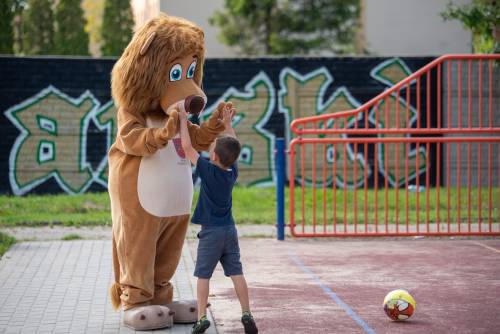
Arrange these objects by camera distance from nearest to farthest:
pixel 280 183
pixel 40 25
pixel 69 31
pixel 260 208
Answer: pixel 280 183
pixel 260 208
pixel 69 31
pixel 40 25

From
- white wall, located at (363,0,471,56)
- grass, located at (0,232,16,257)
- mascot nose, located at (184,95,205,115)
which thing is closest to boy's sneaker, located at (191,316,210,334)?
mascot nose, located at (184,95,205,115)

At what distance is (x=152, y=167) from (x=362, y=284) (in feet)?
8.45

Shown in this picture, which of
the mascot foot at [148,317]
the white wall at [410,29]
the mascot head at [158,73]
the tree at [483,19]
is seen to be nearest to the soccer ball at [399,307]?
the mascot foot at [148,317]

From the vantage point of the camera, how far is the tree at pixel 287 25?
33.3m

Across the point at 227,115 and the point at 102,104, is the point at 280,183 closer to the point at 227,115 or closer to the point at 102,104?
the point at 227,115

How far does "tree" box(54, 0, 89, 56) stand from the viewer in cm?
2180

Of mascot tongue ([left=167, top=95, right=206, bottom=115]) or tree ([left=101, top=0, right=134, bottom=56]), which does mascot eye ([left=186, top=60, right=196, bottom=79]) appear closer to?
mascot tongue ([left=167, top=95, right=206, bottom=115])


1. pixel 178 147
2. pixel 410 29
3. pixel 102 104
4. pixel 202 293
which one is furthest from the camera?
pixel 410 29

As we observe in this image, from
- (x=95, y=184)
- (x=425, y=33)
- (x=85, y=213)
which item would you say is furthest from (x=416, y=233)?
(x=425, y=33)

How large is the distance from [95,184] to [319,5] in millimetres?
21455

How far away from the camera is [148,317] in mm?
5980

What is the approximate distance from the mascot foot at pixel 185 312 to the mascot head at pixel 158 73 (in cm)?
135

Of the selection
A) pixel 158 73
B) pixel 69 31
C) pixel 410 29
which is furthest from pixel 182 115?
pixel 410 29

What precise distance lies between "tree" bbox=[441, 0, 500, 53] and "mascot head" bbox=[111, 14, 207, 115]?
796 cm
